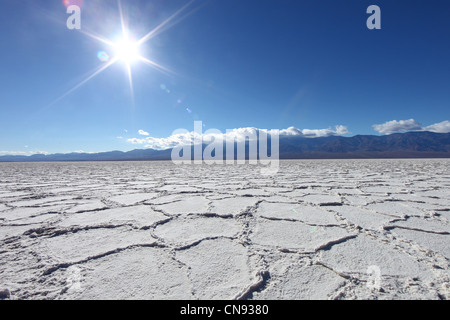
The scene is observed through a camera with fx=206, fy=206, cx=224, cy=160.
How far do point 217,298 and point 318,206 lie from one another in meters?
1.27

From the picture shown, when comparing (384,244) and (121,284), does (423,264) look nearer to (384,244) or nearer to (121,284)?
(384,244)

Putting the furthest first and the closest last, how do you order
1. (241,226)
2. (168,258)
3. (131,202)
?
(131,202)
(241,226)
(168,258)

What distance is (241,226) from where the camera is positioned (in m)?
1.20

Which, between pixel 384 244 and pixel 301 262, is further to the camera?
pixel 384 244

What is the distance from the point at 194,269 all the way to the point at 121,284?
24 centimetres

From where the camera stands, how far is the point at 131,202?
1.82 m

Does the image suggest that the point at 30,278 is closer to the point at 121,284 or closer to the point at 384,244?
the point at 121,284

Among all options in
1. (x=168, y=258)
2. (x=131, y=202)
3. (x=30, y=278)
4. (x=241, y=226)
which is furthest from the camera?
(x=131, y=202)
